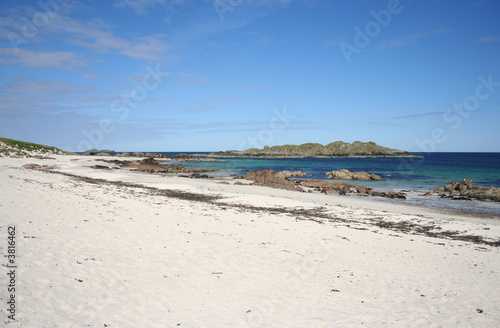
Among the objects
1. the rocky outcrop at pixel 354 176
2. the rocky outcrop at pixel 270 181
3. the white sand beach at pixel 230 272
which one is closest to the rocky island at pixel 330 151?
the rocky outcrop at pixel 354 176

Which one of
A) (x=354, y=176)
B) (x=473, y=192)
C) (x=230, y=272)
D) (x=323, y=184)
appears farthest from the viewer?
(x=354, y=176)

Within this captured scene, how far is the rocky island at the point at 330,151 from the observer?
495ft

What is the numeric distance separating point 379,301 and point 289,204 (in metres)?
14.3

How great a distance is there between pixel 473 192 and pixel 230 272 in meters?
31.8

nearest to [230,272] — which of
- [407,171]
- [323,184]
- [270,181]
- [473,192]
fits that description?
[270,181]

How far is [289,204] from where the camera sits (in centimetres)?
2098

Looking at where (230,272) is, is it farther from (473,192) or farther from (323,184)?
(473,192)

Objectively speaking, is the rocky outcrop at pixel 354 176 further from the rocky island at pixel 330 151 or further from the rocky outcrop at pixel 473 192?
the rocky island at pixel 330 151

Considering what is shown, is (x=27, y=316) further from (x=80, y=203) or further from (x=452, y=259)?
(x=452, y=259)

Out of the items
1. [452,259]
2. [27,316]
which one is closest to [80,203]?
[27,316]

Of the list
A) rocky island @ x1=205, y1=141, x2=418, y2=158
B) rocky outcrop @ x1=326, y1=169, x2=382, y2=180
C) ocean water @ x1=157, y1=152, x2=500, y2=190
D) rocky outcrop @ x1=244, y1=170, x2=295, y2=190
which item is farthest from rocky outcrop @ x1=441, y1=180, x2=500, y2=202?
rocky island @ x1=205, y1=141, x2=418, y2=158

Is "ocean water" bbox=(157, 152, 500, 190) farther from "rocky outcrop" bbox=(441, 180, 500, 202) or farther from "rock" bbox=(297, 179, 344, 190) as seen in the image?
"rock" bbox=(297, 179, 344, 190)

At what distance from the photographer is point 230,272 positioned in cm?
766

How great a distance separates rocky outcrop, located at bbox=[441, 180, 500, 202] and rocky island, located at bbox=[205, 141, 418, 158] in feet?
378
